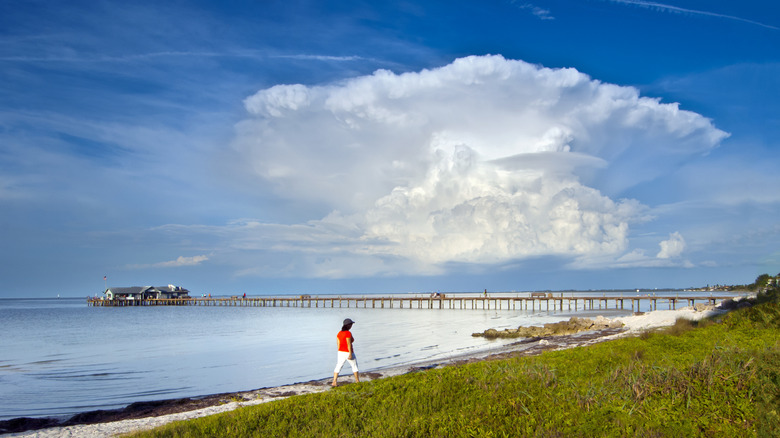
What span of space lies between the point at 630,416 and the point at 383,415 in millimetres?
3797

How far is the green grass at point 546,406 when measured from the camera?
23.9ft

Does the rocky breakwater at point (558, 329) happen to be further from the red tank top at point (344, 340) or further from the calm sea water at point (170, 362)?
the red tank top at point (344, 340)

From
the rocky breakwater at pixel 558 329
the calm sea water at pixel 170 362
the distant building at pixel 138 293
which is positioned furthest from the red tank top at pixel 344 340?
the distant building at pixel 138 293

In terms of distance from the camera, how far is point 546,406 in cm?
820

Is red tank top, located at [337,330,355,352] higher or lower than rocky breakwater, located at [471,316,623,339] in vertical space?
higher

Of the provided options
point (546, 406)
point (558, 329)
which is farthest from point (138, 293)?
point (546, 406)

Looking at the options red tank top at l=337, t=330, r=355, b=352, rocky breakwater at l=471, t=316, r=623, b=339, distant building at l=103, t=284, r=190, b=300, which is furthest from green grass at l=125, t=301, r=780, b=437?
distant building at l=103, t=284, r=190, b=300

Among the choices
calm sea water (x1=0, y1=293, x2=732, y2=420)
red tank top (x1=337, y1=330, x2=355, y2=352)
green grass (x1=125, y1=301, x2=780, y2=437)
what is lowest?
calm sea water (x1=0, y1=293, x2=732, y2=420)

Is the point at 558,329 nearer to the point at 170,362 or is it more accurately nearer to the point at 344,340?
the point at 170,362

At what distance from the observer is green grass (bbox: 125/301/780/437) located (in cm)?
728

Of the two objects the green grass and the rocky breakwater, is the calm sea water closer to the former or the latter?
the rocky breakwater

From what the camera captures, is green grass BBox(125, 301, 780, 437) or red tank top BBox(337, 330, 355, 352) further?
red tank top BBox(337, 330, 355, 352)

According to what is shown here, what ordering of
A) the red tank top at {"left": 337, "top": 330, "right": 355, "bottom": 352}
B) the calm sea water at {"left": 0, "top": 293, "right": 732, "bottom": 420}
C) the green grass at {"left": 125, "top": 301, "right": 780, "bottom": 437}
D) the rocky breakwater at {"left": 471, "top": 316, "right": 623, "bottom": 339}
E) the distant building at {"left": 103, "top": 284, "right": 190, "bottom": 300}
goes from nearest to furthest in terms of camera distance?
the green grass at {"left": 125, "top": 301, "right": 780, "bottom": 437} → the red tank top at {"left": 337, "top": 330, "right": 355, "bottom": 352} → the calm sea water at {"left": 0, "top": 293, "right": 732, "bottom": 420} → the rocky breakwater at {"left": 471, "top": 316, "right": 623, "bottom": 339} → the distant building at {"left": 103, "top": 284, "right": 190, "bottom": 300}

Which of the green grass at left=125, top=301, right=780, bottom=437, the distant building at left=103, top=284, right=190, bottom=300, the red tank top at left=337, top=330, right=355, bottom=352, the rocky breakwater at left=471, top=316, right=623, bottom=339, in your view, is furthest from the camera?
the distant building at left=103, top=284, right=190, bottom=300
